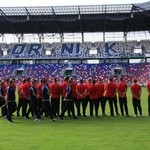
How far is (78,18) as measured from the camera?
60.0 metres

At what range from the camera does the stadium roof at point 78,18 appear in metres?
58.0

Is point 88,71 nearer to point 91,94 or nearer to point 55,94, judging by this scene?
point 91,94

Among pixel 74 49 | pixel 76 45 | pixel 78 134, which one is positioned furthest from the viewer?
pixel 76 45

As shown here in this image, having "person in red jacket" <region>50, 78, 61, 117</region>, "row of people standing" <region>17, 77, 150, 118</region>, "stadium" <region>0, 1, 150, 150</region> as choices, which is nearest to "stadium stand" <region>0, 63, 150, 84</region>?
"stadium" <region>0, 1, 150, 150</region>

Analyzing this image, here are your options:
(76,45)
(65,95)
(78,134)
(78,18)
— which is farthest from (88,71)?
(78,134)

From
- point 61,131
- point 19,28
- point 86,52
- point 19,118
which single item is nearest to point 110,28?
point 86,52

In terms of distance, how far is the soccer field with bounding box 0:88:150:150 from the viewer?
427 inches

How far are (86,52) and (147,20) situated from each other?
1180 centimetres

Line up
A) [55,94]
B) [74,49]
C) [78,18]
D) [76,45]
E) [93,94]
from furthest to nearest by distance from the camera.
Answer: [76,45] → [74,49] → [78,18] → [93,94] → [55,94]

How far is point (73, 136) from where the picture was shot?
12.5 m

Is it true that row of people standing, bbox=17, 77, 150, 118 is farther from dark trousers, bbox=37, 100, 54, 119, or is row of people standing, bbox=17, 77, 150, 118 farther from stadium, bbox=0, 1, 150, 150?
stadium, bbox=0, 1, 150, 150

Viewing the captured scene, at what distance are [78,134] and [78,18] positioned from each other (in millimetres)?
48287

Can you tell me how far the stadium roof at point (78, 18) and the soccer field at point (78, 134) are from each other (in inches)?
1644

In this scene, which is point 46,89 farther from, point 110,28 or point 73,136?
point 110,28
